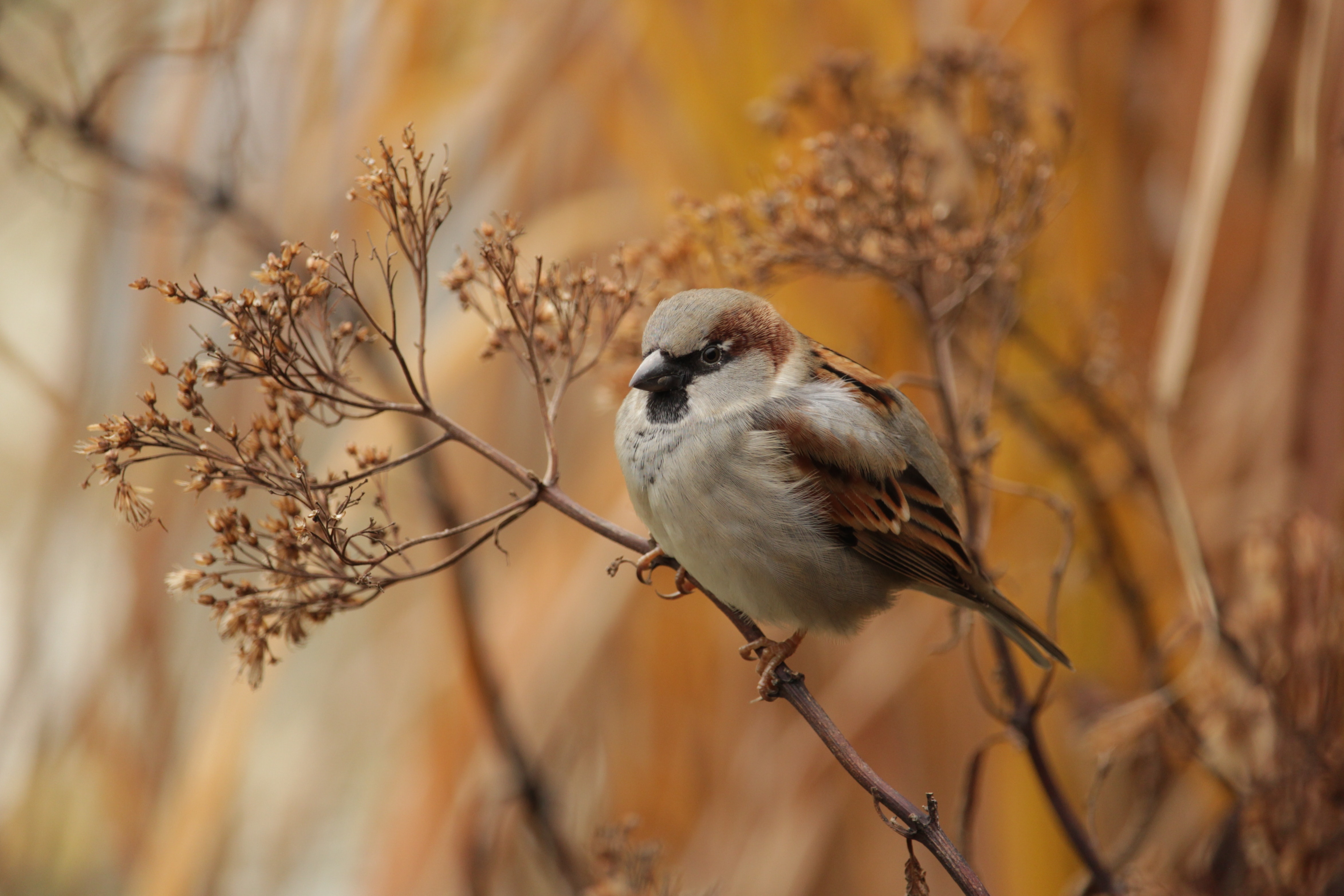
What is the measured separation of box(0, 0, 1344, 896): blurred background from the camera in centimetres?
183

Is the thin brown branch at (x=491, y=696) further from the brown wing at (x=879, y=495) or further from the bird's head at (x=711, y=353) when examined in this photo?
the brown wing at (x=879, y=495)

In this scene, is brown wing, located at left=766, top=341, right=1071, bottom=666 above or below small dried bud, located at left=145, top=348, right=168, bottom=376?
below

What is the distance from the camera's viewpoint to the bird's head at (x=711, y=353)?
4.68 ft

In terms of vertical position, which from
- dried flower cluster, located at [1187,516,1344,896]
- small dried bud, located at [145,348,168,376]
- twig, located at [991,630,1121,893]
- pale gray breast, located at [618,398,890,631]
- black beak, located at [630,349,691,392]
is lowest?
dried flower cluster, located at [1187,516,1344,896]

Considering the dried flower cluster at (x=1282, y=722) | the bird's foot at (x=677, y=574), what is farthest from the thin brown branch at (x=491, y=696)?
the dried flower cluster at (x=1282, y=722)

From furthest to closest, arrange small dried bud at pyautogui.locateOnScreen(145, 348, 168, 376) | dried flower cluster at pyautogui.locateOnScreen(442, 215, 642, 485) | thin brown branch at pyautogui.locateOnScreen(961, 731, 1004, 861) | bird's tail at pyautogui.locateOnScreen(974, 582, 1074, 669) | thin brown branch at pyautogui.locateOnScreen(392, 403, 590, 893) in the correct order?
thin brown branch at pyautogui.locateOnScreen(392, 403, 590, 893) < bird's tail at pyautogui.locateOnScreen(974, 582, 1074, 669) < thin brown branch at pyautogui.locateOnScreen(961, 731, 1004, 861) < dried flower cluster at pyautogui.locateOnScreen(442, 215, 642, 485) < small dried bud at pyautogui.locateOnScreen(145, 348, 168, 376)

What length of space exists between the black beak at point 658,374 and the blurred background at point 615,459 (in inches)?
23.1

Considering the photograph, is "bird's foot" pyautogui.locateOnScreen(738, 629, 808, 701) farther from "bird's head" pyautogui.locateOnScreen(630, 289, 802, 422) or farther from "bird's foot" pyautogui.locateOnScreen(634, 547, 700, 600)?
"bird's head" pyautogui.locateOnScreen(630, 289, 802, 422)

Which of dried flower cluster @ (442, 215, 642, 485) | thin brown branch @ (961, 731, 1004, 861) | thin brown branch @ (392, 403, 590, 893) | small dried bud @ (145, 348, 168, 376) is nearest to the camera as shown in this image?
small dried bud @ (145, 348, 168, 376)

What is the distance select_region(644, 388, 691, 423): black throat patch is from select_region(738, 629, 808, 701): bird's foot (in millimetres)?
340

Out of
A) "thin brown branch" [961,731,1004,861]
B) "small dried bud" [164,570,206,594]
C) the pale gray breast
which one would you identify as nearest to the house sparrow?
the pale gray breast

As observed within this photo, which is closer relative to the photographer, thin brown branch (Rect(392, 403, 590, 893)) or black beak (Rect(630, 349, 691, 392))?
black beak (Rect(630, 349, 691, 392))

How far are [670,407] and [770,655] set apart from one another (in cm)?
39

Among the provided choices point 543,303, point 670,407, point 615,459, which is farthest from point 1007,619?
point 615,459
